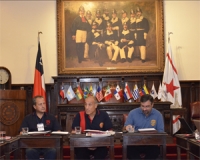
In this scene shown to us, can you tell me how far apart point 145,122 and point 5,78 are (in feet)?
15.3

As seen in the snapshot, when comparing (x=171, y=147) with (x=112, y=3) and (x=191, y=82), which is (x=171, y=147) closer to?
(x=191, y=82)

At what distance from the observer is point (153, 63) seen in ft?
29.4

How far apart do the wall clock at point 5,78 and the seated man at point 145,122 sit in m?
4.42

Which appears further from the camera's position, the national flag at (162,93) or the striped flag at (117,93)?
the striped flag at (117,93)

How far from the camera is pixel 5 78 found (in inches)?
346

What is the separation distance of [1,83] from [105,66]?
267cm

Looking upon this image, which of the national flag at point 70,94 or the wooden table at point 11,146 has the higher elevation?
the national flag at point 70,94

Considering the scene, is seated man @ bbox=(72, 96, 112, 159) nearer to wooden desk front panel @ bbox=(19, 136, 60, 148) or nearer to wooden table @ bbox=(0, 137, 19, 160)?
wooden desk front panel @ bbox=(19, 136, 60, 148)

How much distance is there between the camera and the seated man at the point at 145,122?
5090 mm

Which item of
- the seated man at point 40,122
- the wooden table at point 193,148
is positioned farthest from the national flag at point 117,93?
the wooden table at point 193,148

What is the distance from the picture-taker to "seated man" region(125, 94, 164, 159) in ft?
16.7

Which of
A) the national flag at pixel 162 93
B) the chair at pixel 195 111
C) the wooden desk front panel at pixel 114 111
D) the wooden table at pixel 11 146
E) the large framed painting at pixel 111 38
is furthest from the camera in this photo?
the large framed painting at pixel 111 38

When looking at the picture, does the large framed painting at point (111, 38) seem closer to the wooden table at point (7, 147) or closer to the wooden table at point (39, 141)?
the wooden table at point (39, 141)

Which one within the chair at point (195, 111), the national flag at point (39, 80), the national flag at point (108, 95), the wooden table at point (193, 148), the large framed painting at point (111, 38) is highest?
the large framed painting at point (111, 38)
